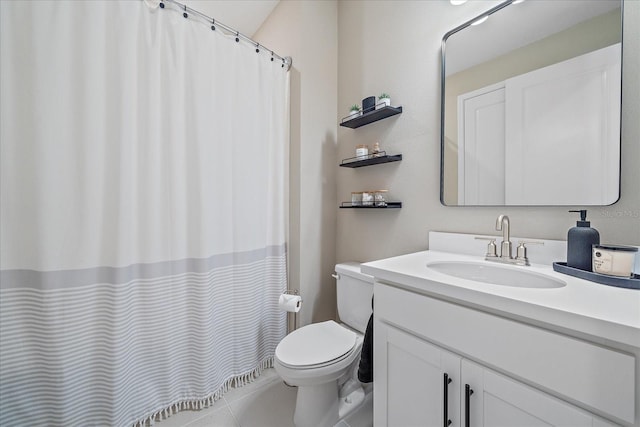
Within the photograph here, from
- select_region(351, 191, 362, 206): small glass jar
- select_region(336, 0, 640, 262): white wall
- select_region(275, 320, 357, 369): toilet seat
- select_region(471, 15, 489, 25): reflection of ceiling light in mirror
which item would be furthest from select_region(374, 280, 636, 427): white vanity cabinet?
select_region(471, 15, 489, 25): reflection of ceiling light in mirror

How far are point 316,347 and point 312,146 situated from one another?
4.22 feet

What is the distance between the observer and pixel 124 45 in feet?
3.93

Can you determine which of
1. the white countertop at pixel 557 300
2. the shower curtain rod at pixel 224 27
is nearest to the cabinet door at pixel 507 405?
the white countertop at pixel 557 300

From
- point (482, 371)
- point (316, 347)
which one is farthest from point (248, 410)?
point (482, 371)

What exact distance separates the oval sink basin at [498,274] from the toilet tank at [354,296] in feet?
1.36

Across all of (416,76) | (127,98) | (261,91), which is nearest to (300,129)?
(261,91)

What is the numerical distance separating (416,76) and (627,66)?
811 mm

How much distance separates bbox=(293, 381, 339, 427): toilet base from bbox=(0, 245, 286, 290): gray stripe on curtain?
806 mm

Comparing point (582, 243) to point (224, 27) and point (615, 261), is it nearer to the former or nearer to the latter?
point (615, 261)

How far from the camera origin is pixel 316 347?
1.27m

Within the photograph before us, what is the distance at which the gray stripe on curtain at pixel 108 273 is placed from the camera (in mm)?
1013

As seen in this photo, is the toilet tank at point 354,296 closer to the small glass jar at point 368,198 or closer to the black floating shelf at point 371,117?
the small glass jar at point 368,198

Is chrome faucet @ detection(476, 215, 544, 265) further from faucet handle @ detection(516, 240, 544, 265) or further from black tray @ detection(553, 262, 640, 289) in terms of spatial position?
black tray @ detection(553, 262, 640, 289)

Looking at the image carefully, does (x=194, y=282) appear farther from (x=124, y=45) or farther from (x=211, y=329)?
(x=124, y=45)
